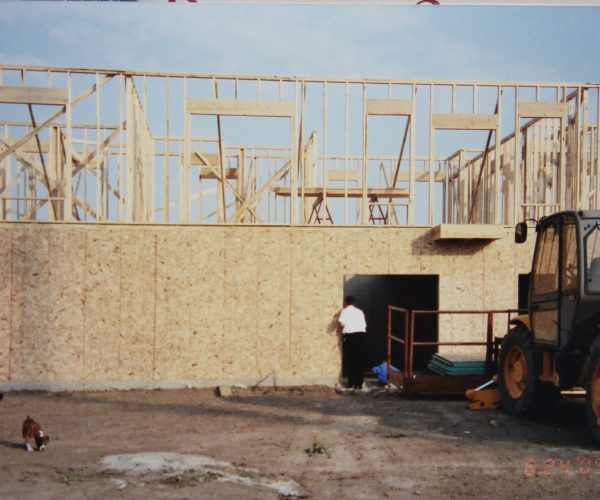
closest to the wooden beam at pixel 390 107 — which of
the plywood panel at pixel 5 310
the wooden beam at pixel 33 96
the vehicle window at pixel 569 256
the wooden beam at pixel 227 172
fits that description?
the vehicle window at pixel 569 256

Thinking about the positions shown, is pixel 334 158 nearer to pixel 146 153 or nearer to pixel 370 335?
pixel 370 335

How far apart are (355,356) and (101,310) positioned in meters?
4.53

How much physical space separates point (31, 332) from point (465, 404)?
291 inches

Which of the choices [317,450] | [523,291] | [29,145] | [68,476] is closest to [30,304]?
[29,145]

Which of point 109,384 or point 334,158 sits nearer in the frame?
point 109,384

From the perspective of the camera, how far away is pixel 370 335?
18.4 metres

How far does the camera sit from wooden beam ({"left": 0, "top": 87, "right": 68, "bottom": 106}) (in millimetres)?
12453

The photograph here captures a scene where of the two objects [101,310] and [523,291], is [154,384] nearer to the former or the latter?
[101,310]

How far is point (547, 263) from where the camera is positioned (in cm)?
913

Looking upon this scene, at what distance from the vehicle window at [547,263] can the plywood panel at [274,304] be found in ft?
15.5

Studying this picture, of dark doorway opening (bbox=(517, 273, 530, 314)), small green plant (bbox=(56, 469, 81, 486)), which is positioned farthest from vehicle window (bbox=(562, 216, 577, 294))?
dark doorway opening (bbox=(517, 273, 530, 314))

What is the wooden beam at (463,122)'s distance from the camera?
1319cm

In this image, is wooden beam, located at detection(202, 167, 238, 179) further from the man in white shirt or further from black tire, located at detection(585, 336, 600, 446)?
black tire, located at detection(585, 336, 600, 446)

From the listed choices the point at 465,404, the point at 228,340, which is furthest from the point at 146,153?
the point at 465,404
